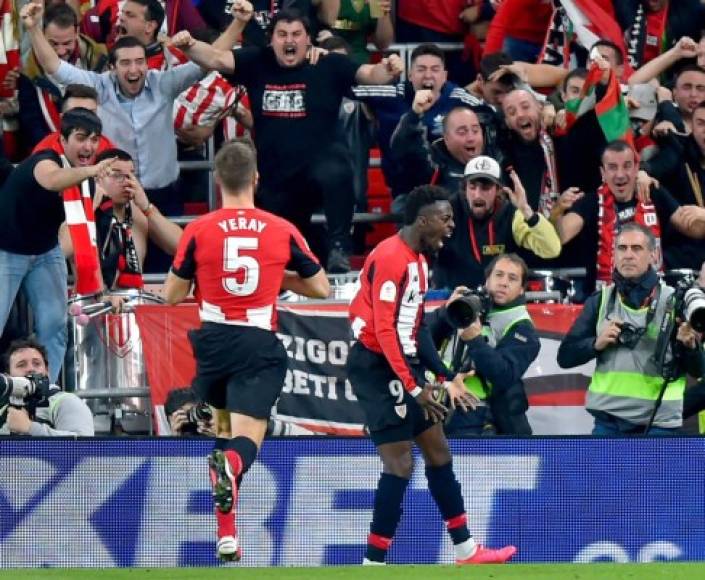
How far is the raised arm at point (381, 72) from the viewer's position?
12672 mm

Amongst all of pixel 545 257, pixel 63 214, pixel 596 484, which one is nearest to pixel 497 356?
pixel 596 484

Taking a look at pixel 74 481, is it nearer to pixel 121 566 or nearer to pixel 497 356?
pixel 121 566

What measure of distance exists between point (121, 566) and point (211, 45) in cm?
425

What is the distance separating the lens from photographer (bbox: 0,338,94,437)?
426 inches

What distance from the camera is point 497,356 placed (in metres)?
10.7

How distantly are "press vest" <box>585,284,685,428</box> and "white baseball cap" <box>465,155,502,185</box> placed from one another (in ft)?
4.91

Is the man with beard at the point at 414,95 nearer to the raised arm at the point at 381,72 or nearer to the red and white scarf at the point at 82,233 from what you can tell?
the raised arm at the point at 381,72

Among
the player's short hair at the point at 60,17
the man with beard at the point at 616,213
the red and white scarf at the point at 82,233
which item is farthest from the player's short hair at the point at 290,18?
the man with beard at the point at 616,213

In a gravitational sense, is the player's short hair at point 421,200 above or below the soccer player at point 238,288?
above

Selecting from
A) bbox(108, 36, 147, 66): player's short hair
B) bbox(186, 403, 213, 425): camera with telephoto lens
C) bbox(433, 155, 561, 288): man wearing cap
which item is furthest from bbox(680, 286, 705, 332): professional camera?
bbox(108, 36, 147, 66): player's short hair

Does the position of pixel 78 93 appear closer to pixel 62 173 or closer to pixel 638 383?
pixel 62 173

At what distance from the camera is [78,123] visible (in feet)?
38.3

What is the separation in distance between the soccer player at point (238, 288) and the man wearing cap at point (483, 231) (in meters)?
2.87

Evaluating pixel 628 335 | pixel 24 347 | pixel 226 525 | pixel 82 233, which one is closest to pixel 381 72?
pixel 82 233
